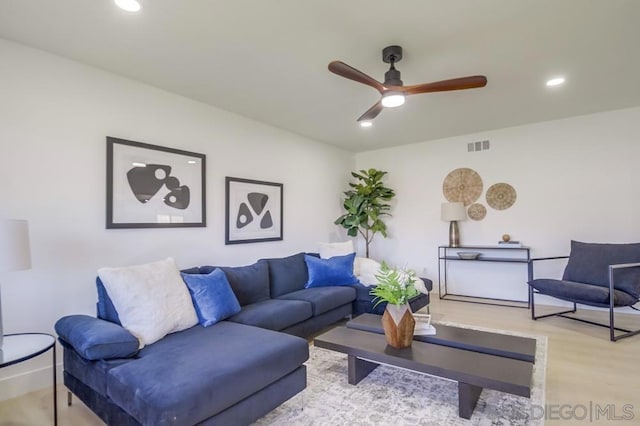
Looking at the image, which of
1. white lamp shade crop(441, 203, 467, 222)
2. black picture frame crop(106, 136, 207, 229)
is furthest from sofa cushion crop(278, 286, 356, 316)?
white lamp shade crop(441, 203, 467, 222)

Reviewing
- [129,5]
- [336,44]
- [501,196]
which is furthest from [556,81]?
[129,5]

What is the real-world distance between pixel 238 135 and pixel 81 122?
66.7 inches

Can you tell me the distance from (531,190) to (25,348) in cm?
570

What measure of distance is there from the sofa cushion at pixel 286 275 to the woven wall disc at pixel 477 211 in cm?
290

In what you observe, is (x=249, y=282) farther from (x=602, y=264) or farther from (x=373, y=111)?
(x=602, y=264)

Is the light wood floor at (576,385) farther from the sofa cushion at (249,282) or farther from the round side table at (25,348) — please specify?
the sofa cushion at (249,282)

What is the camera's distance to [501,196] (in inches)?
199

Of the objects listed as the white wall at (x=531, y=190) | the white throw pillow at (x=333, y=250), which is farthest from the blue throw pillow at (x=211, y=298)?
the white wall at (x=531, y=190)

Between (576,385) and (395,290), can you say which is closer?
(395,290)

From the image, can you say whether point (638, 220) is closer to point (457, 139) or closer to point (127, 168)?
point (457, 139)

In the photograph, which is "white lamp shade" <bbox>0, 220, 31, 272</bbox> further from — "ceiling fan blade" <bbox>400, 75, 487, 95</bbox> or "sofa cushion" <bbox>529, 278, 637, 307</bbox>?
"sofa cushion" <bbox>529, 278, 637, 307</bbox>

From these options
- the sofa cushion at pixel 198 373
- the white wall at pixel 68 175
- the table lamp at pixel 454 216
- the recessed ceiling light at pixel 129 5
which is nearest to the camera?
the sofa cushion at pixel 198 373

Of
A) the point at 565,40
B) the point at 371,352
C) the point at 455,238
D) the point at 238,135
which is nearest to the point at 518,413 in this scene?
the point at 371,352

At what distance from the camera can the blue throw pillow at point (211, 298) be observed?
Answer: 8.47ft
